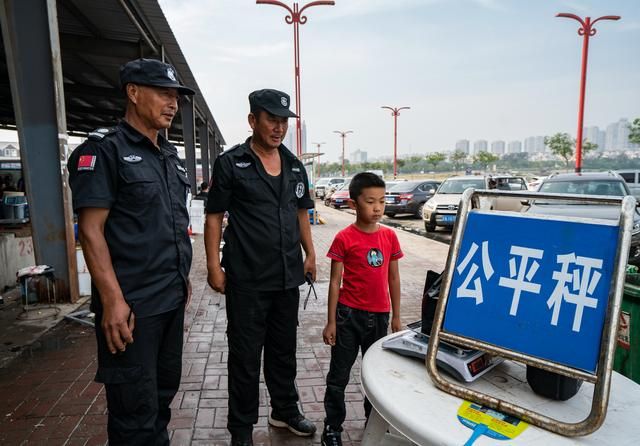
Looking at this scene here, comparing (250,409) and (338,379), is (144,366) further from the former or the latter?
(338,379)

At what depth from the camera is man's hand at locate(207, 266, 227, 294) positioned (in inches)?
95.1

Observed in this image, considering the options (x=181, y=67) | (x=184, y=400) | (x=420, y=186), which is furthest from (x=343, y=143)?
(x=184, y=400)

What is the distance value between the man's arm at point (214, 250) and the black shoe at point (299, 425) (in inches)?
36.8

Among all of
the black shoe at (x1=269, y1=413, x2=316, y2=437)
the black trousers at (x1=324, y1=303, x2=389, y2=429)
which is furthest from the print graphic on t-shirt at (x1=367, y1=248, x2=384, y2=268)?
the black shoe at (x1=269, y1=413, x2=316, y2=437)

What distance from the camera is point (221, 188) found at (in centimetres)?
240

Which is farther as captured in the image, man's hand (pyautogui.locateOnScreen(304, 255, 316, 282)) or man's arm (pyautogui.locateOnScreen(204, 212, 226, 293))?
man's hand (pyautogui.locateOnScreen(304, 255, 316, 282))

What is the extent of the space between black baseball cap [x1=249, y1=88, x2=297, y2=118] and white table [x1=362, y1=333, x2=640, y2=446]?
1.42 meters

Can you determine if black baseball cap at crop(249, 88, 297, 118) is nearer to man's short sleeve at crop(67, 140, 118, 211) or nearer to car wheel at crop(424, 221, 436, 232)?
man's short sleeve at crop(67, 140, 118, 211)

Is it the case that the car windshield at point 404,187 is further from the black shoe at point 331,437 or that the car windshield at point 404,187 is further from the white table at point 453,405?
the white table at point 453,405

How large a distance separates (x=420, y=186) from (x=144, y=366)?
16.0 meters

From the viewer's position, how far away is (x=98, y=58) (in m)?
9.80

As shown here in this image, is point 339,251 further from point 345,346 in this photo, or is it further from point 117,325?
point 117,325

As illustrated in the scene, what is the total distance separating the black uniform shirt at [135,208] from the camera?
1790mm

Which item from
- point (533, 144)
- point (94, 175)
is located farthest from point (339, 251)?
point (533, 144)
